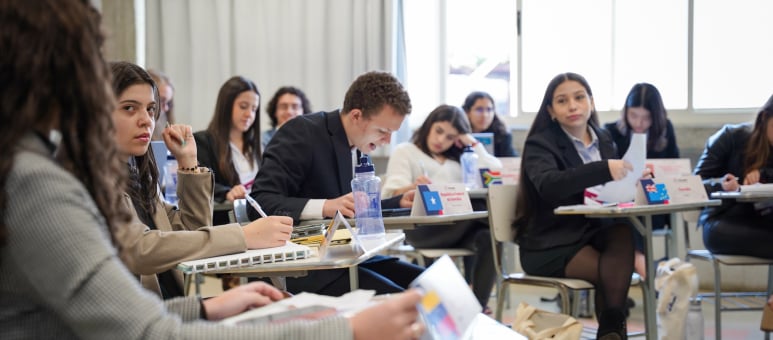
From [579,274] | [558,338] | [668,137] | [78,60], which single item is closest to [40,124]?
[78,60]

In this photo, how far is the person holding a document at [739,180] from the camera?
3912 mm

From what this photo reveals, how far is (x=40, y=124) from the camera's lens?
3.06 ft

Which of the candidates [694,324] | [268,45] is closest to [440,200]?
[694,324]

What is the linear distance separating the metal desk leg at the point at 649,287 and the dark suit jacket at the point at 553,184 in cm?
23

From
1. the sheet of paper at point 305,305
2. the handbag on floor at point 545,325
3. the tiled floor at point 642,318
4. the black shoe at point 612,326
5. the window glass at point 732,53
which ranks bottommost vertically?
the tiled floor at point 642,318

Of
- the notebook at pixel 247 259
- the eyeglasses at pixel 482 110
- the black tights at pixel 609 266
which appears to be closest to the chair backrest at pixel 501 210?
the black tights at pixel 609 266

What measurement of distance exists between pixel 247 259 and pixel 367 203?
2.62 ft

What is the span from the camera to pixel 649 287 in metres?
3.38

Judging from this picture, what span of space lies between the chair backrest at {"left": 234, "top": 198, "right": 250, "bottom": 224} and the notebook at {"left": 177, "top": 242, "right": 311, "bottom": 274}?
68 centimetres

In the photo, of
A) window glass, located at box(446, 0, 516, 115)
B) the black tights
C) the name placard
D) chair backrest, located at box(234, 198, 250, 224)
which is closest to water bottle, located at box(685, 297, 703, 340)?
the black tights

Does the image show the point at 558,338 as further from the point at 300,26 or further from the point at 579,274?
the point at 300,26

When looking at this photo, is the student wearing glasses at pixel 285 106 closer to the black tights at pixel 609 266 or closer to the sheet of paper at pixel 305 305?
the black tights at pixel 609 266

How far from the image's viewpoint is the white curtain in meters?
6.40

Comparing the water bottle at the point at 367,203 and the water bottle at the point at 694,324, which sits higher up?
the water bottle at the point at 367,203
